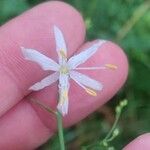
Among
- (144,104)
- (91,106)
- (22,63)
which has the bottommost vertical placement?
(144,104)

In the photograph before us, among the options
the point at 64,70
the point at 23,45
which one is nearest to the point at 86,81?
the point at 64,70

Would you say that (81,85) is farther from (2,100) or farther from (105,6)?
(105,6)

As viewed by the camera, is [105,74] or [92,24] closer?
[105,74]

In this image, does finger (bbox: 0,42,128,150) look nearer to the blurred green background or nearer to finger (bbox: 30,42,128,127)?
finger (bbox: 30,42,128,127)

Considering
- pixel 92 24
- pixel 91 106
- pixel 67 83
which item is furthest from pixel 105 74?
pixel 92 24

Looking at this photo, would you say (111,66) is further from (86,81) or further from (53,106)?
(53,106)

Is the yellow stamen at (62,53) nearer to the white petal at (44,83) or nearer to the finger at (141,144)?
the white petal at (44,83)

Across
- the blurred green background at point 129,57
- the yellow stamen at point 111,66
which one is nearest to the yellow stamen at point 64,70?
the yellow stamen at point 111,66

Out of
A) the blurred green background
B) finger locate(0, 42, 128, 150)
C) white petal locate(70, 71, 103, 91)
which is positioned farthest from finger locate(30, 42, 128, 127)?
the blurred green background
